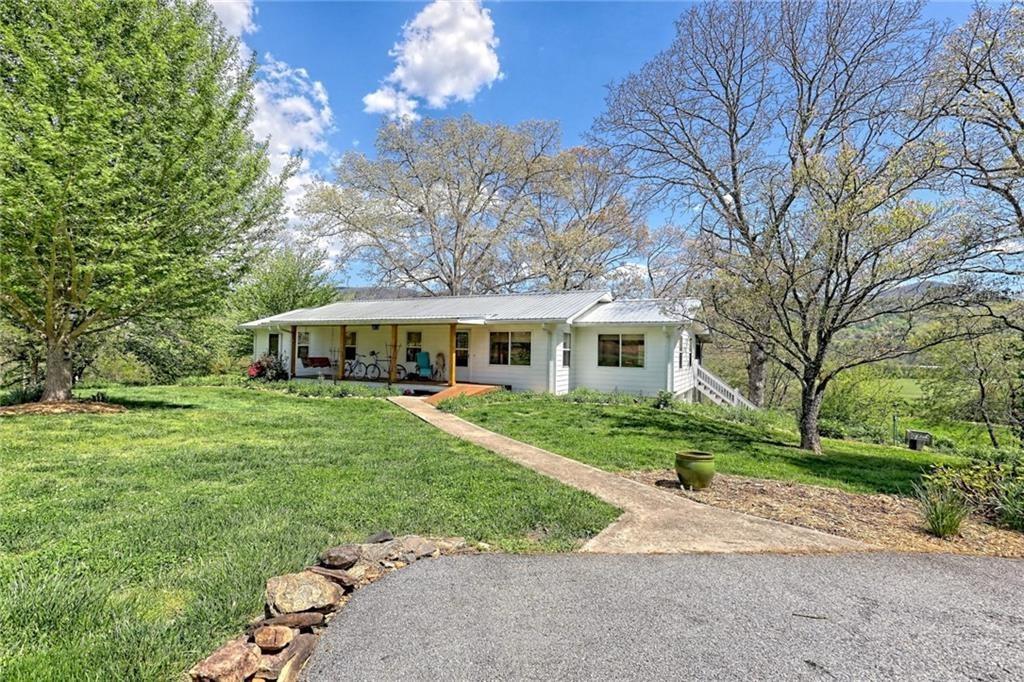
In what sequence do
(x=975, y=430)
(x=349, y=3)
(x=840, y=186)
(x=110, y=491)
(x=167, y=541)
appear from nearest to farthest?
(x=167, y=541) → (x=110, y=491) → (x=840, y=186) → (x=349, y=3) → (x=975, y=430)

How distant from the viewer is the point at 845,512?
17.7 ft

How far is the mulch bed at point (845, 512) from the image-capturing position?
4445 mm

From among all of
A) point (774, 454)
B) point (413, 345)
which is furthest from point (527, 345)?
point (774, 454)

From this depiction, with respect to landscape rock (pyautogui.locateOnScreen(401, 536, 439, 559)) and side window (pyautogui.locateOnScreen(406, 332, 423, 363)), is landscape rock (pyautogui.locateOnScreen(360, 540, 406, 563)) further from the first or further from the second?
side window (pyautogui.locateOnScreen(406, 332, 423, 363))

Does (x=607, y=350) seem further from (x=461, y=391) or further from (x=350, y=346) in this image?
(x=350, y=346)

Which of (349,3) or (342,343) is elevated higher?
(349,3)

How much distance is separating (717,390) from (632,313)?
183 inches

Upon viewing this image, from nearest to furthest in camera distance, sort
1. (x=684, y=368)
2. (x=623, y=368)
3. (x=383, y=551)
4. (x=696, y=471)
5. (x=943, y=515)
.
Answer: (x=383, y=551)
(x=943, y=515)
(x=696, y=471)
(x=623, y=368)
(x=684, y=368)

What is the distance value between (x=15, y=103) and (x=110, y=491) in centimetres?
760

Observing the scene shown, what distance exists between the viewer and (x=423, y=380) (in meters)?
16.9

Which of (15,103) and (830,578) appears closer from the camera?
(830,578)

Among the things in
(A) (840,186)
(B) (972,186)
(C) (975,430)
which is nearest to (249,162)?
(A) (840,186)

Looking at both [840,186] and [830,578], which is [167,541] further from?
[840,186]

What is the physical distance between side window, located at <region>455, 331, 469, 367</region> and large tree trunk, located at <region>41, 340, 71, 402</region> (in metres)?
10.3
